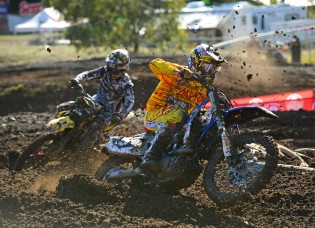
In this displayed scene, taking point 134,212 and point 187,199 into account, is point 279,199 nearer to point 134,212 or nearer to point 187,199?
point 187,199

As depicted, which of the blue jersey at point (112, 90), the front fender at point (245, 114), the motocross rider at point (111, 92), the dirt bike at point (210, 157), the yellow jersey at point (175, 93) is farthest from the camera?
the blue jersey at point (112, 90)

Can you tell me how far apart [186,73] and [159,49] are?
2129 cm

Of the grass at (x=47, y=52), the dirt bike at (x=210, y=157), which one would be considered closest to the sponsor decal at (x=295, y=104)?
the dirt bike at (x=210, y=157)

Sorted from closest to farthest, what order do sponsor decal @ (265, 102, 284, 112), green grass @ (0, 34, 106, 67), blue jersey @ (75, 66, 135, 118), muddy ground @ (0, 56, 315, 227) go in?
muddy ground @ (0, 56, 315, 227) → blue jersey @ (75, 66, 135, 118) → sponsor decal @ (265, 102, 284, 112) → green grass @ (0, 34, 106, 67)

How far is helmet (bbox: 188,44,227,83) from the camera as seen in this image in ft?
21.3

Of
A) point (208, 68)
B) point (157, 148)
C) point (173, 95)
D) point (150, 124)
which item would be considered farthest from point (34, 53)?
point (208, 68)

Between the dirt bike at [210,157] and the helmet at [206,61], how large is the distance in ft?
0.63

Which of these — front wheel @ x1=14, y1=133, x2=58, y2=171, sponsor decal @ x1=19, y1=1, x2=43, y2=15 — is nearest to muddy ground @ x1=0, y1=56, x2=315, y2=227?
front wheel @ x1=14, y1=133, x2=58, y2=171

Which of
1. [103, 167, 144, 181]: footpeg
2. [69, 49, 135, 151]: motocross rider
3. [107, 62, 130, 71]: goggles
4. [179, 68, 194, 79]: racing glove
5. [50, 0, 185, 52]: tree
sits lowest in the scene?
[50, 0, 185, 52]: tree

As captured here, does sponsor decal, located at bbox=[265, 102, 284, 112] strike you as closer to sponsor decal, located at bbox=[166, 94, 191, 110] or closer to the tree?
sponsor decal, located at bbox=[166, 94, 191, 110]

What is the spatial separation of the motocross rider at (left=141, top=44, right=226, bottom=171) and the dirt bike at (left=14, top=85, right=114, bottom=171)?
1.72m

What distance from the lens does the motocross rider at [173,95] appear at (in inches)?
257

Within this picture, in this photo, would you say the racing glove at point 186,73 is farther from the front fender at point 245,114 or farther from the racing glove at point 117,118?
the racing glove at point 117,118

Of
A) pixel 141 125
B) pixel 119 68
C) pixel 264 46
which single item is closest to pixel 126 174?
pixel 119 68
